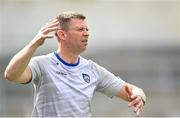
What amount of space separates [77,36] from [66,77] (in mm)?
385

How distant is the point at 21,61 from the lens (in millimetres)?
8070

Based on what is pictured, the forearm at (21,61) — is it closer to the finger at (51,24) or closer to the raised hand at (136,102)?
the finger at (51,24)

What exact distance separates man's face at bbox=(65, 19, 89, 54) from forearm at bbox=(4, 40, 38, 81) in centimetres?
63

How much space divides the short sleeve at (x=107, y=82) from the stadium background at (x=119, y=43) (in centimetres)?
1187

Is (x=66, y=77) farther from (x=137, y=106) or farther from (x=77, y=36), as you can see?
(x=137, y=106)

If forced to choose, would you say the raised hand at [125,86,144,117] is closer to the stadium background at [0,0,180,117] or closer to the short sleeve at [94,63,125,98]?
the short sleeve at [94,63,125,98]

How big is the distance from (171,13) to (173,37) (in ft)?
3.77

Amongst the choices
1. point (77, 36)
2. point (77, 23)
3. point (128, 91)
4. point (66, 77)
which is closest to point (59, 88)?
point (66, 77)

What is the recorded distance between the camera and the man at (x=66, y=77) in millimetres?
8445

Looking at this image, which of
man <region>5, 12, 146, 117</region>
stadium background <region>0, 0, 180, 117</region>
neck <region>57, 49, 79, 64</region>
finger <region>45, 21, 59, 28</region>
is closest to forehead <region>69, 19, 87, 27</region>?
man <region>5, 12, 146, 117</region>

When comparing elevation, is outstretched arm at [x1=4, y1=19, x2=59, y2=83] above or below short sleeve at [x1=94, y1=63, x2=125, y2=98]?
above

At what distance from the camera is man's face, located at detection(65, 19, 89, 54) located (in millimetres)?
8625

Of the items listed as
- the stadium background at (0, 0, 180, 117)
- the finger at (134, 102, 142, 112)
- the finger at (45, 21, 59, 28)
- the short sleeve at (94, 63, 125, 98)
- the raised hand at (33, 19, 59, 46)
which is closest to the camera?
the raised hand at (33, 19, 59, 46)

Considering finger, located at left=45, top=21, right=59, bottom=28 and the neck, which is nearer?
finger, located at left=45, top=21, right=59, bottom=28
